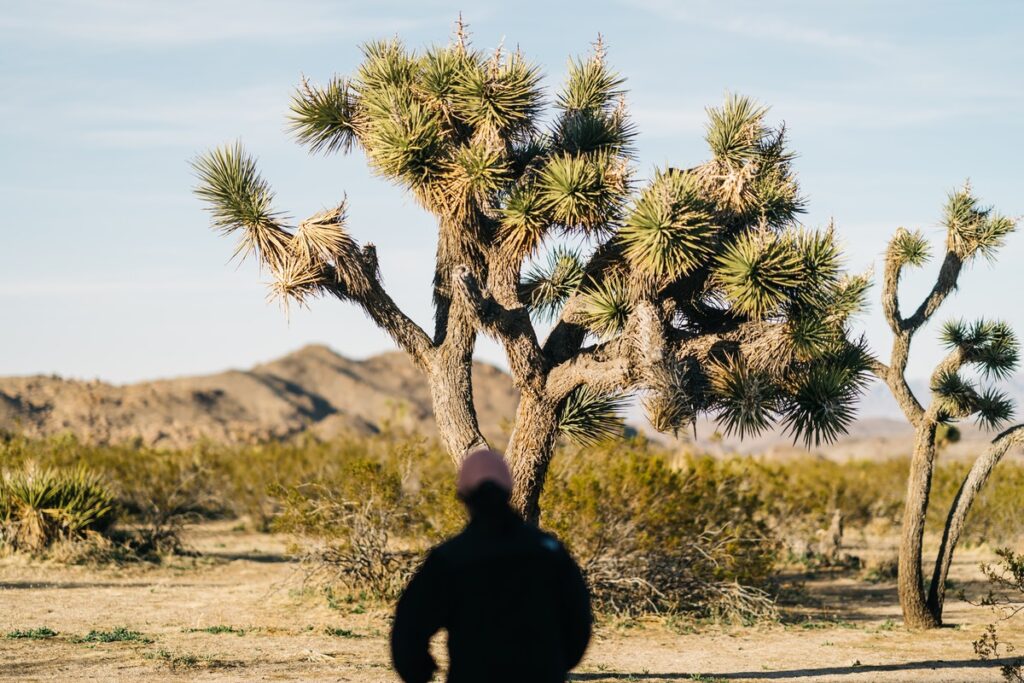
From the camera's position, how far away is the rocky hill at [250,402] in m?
59.2

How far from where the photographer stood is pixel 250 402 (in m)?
71.1

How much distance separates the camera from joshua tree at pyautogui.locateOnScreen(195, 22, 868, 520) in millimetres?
9039

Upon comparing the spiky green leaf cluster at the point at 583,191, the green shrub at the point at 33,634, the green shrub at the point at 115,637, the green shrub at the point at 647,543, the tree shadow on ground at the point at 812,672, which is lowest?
the green shrub at the point at 33,634

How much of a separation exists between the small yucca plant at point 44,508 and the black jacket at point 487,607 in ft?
46.8

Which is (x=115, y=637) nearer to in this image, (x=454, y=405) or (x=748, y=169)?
(x=454, y=405)

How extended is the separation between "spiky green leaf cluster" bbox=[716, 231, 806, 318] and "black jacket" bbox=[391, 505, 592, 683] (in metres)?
5.81

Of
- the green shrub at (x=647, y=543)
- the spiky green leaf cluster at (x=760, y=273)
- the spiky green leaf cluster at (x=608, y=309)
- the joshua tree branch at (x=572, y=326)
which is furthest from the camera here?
the green shrub at (x=647, y=543)

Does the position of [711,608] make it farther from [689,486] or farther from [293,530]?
[293,530]

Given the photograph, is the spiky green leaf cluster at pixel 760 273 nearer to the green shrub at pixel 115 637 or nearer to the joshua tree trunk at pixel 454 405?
the joshua tree trunk at pixel 454 405

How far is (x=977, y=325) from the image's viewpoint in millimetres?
12633

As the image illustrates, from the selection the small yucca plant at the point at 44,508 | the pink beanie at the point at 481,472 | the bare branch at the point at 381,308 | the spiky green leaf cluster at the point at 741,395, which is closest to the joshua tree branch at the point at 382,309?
the bare branch at the point at 381,308

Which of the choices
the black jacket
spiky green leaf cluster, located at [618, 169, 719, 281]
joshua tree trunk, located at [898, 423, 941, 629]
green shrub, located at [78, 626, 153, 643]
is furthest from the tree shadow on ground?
the black jacket

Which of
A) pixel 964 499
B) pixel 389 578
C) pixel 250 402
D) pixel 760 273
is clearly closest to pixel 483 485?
pixel 760 273

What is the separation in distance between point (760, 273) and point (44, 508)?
1196 cm
